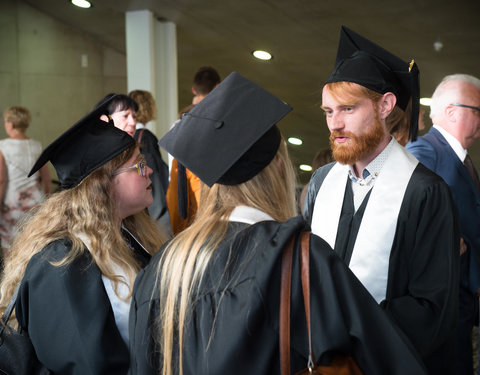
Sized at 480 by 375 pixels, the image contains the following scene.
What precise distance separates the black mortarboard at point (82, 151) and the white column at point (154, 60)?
5.10 meters

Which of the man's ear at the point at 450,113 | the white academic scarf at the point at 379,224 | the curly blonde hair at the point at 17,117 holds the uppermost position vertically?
the curly blonde hair at the point at 17,117

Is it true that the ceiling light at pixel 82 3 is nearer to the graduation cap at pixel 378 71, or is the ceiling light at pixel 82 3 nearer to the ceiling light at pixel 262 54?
the ceiling light at pixel 262 54

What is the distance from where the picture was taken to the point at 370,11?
5.97 m

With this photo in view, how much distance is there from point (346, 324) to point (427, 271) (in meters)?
0.69

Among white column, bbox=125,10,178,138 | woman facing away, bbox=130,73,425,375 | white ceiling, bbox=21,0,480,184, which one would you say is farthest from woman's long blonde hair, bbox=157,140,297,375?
white column, bbox=125,10,178,138

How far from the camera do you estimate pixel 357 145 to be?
7.70 ft

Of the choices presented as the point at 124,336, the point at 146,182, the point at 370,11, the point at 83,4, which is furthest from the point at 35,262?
the point at 83,4

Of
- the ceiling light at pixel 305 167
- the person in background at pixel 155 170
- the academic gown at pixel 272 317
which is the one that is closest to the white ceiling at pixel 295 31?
the person in background at pixel 155 170

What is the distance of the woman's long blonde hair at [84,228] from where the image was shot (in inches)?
85.7

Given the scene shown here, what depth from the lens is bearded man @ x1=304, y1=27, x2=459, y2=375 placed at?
2.06 metres

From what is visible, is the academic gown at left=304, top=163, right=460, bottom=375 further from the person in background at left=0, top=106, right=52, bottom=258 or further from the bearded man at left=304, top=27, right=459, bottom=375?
the person in background at left=0, top=106, right=52, bottom=258

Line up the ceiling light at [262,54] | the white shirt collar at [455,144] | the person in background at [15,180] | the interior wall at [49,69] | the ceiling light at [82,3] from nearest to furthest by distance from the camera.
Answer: the white shirt collar at [455,144] < the person in background at [15,180] < the ceiling light at [82,3] < the ceiling light at [262,54] < the interior wall at [49,69]

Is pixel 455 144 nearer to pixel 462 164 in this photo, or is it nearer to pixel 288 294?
pixel 462 164

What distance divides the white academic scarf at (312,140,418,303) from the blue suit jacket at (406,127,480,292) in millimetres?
878
